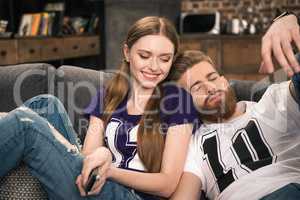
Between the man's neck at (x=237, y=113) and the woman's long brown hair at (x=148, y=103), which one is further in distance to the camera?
the man's neck at (x=237, y=113)

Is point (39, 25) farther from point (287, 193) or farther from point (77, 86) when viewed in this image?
point (287, 193)

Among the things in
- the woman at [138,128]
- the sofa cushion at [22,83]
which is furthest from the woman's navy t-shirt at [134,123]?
the sofa cushion at [22,83]

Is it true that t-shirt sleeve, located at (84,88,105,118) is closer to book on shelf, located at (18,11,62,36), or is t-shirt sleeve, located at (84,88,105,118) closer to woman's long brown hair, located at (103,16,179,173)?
woman's long brown hair, located at (103,16,179,173)

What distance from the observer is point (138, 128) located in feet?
4.69

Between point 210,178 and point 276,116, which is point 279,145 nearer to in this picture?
point 276,116

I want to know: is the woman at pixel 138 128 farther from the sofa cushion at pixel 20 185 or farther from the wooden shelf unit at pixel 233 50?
the wooden shelf unit at pixel 233 50

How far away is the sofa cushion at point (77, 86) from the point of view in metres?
1.97

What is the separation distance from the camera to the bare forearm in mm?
1244

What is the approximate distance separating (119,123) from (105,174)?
0.35 metres

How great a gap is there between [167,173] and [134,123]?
240 millimetres

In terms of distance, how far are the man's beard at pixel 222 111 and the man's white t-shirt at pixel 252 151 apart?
4 cm

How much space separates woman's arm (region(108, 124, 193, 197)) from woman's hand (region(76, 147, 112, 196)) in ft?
0.23

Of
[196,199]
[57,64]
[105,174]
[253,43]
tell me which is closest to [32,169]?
[105,174]

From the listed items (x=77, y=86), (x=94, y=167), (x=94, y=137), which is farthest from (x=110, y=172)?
(x=77, y=86)
